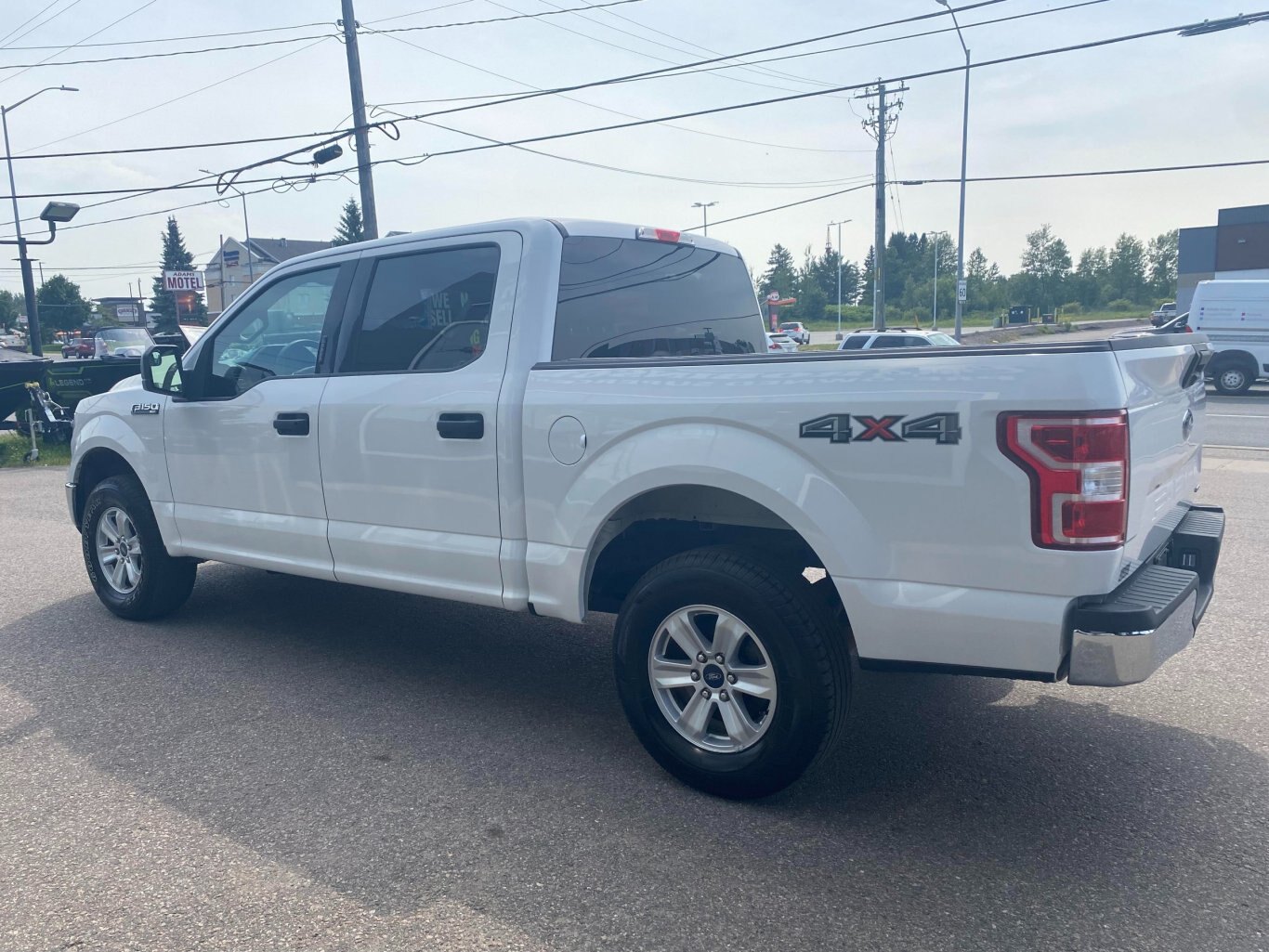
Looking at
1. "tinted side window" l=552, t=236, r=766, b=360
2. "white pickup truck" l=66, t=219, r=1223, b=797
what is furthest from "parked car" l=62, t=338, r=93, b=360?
"tinted side window" l=552, t=236, r=766, b=360

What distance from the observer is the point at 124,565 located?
5844 millimetres

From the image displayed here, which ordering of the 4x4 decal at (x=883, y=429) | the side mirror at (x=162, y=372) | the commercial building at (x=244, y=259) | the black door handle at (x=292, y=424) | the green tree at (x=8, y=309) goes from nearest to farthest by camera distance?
the 4x4 decal at (x=883, y=429) < the black door handle at (x=292, y=424) < the side mirror at (x=162, y=372) < the commercial building at (x=244, y=259) < the green tree at (x=8, y=309)

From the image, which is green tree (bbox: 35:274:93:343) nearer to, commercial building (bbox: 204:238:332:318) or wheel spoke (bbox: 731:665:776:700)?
commercial building (bbox: 204:238:332:318)

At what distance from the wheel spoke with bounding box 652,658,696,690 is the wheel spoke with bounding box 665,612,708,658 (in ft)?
0.18

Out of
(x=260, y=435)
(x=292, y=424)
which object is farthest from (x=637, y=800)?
(x=260, y=435)

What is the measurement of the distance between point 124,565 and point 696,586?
13.0 feet

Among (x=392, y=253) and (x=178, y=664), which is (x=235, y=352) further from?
(x=178, y=664)

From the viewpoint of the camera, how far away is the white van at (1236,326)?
2111cm

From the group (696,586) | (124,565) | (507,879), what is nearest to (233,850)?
(507,879)

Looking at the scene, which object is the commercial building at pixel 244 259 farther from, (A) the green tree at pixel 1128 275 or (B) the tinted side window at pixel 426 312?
(B) the tinted side window at pixel 426 312

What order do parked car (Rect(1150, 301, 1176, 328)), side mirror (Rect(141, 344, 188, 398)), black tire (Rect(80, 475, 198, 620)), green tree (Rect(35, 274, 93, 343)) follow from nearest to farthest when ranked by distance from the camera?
side mirror (Rect(141, 344, 188, 398)), black tire (Rect(80, 475, 198, 620)), parked car (Rect(1150, 301, 1176, 328)), green tree (Rect(35, 274, 93, 343))

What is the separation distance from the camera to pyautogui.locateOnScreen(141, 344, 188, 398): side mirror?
525 cm

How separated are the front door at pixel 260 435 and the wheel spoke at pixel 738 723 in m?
2.15

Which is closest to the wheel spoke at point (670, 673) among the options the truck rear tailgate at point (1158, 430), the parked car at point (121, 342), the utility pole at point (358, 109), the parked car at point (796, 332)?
the truck rear tailgate at point (1158, 430)
